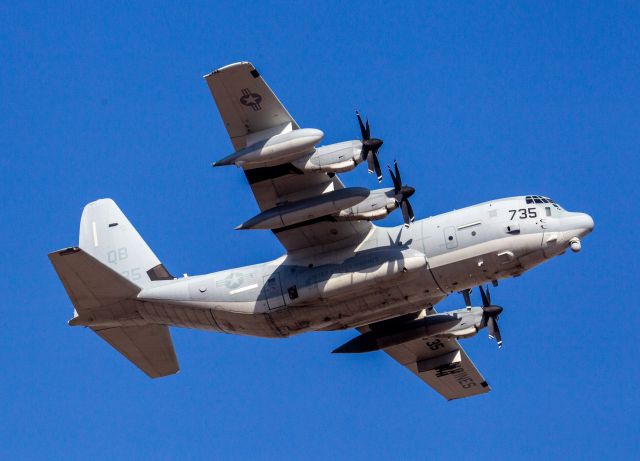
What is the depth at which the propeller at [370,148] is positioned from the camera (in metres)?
30.2

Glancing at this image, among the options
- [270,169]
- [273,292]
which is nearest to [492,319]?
[273,292]

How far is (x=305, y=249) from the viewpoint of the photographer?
108 feet

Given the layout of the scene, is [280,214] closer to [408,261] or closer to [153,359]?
[408,261]

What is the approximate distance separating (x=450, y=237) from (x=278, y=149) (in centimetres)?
581

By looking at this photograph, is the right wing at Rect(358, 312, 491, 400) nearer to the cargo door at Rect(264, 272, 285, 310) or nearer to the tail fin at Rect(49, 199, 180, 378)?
the cargo door at Rect(264, 272, 285, 310)

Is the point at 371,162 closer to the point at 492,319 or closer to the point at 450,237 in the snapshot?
the point at 450,237

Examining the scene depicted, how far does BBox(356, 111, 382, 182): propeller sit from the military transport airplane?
4 centimetres

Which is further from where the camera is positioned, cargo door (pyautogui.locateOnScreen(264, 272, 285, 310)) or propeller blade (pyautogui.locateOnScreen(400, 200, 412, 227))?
cargo door (pyautogui.locateOnScreen(264, 272, 285, 310))

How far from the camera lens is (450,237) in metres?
31.5

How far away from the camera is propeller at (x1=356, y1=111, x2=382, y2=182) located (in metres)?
30.2

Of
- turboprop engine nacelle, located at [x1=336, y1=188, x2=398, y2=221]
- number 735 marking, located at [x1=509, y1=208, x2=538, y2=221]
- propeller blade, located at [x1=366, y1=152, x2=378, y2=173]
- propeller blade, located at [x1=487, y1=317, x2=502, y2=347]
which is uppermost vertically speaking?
propeller blade, located at [x1=366, y1=152, x2=378, y2=173]

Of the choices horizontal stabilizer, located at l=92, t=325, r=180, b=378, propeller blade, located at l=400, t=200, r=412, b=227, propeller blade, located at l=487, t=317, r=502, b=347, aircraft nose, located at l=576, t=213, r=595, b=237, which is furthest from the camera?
propeller blade, located at l=487, t=317, r=502, b=347

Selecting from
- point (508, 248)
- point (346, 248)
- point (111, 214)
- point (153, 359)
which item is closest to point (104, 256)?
point (111, 214)

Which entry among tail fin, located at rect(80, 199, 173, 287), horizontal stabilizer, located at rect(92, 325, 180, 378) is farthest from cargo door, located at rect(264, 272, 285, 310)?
horizontal stabilizer, located at rect(92, 325, 180, 378)
